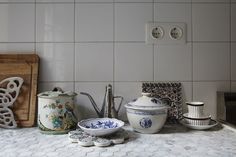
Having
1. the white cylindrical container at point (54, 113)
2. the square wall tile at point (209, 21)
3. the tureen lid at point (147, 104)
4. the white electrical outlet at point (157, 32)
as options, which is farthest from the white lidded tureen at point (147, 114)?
the square wall tile at point (209, 21)

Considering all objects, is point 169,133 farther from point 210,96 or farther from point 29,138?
point 29,138

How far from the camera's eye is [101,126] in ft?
3.23

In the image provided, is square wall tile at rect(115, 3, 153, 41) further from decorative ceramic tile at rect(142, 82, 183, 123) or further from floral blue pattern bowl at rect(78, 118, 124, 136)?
floral blue pattern bowl at rect(78, 118, 124, 136)

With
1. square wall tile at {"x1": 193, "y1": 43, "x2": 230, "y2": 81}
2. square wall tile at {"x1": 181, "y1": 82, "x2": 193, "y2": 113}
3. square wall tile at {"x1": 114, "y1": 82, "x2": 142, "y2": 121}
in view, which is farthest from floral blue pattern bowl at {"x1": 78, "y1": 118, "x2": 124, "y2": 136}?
square wall tile at {"x1": 193, "y1": 43, "x2": 230, "y2": 81}

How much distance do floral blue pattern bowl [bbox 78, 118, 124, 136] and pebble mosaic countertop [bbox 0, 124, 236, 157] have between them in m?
0.07

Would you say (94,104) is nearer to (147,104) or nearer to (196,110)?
(147,104)

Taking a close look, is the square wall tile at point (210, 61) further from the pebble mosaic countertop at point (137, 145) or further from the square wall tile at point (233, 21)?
the pebble mosaic countertop at point (137, 145)

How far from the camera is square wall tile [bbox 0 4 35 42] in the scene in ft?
3.88

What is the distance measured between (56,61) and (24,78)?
0.18 meters

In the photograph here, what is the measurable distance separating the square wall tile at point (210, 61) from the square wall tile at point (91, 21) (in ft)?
1.65

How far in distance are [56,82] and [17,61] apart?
22 centimetres

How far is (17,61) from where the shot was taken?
3.78 feet

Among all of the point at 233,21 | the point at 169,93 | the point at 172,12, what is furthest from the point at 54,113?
the point at 233,21

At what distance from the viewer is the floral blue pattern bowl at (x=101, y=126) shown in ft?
2.90
